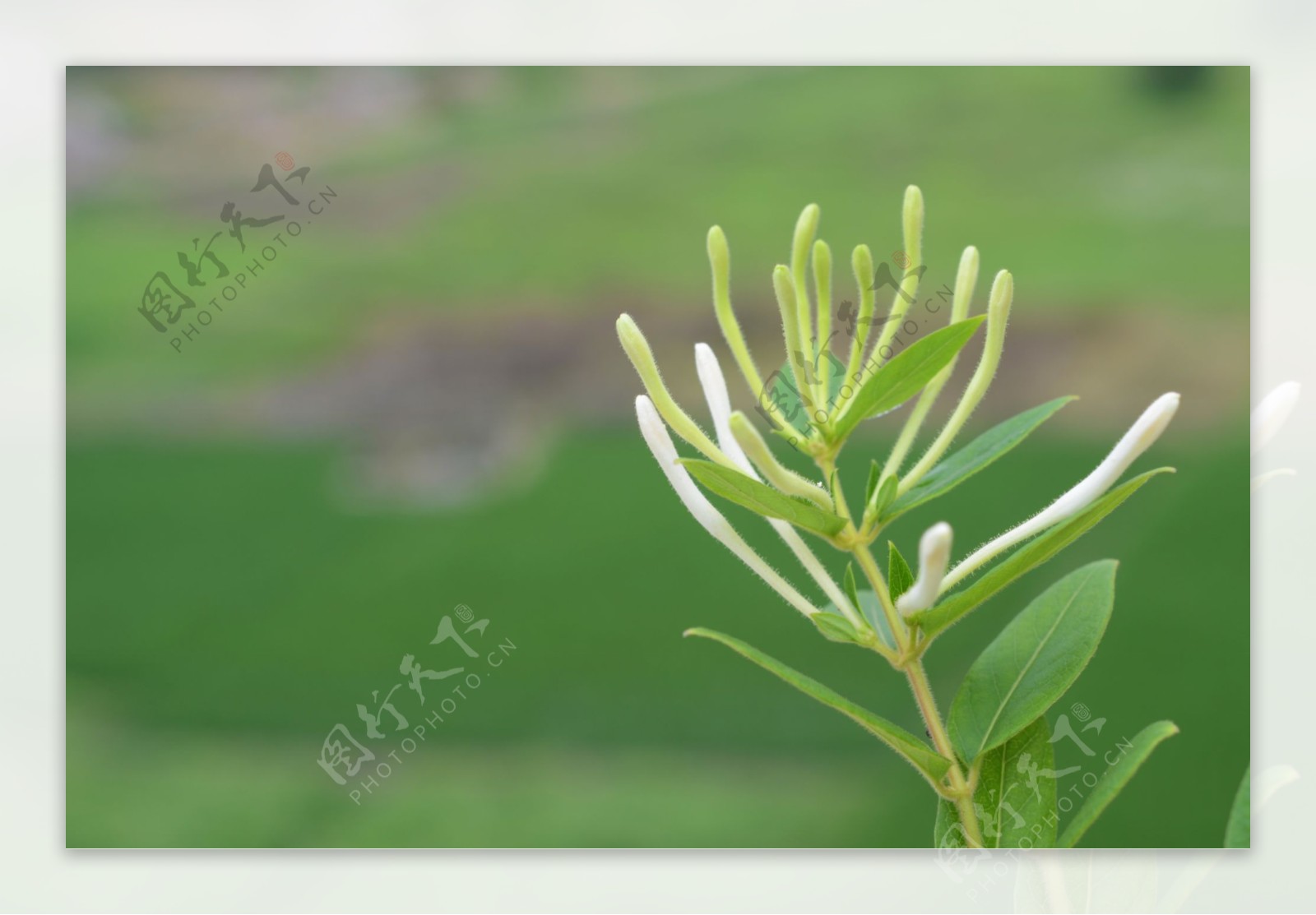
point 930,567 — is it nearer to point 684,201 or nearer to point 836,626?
point 836,626

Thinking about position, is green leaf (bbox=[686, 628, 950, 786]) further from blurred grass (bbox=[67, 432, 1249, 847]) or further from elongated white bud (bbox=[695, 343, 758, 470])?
blurred grass (bbox=[67, 432, 1249, 847])

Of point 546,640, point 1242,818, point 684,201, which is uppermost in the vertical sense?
point 684,201

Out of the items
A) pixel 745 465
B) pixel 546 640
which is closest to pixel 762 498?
pixel 745 465

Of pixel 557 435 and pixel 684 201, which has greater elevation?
pixel 684 201

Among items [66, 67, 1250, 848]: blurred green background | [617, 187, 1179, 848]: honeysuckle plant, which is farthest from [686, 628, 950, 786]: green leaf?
[66, 67, 1250, 848]: blurred green background

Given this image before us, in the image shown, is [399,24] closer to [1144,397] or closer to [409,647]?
[409,647]

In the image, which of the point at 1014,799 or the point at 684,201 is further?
the point at 684,201

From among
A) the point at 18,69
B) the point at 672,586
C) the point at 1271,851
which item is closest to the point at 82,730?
the point at 672,586
